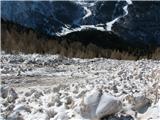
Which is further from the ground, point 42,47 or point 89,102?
point 42,47

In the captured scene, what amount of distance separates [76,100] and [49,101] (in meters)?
0.98

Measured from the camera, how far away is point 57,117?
33.1 ft

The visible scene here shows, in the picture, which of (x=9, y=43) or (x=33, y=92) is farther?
(x=9, y=43)

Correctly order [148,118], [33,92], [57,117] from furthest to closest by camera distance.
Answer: [33,92] → [57,117] → [148,118]

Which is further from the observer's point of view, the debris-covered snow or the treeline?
the treeline

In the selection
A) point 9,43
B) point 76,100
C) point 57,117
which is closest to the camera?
point 57,117

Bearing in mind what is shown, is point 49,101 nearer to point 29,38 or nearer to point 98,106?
point 98,106

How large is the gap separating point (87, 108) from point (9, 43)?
68656 millimetres

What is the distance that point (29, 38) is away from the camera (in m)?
102

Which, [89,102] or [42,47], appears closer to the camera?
[89,102]

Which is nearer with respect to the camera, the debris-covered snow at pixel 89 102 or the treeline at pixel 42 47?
the debris-covered snow at pixel 89 102

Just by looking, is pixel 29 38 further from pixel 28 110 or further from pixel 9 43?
pixel 28 110

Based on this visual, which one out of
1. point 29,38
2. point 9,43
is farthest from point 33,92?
point 29,38

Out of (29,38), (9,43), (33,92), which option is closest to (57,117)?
(33,92)
